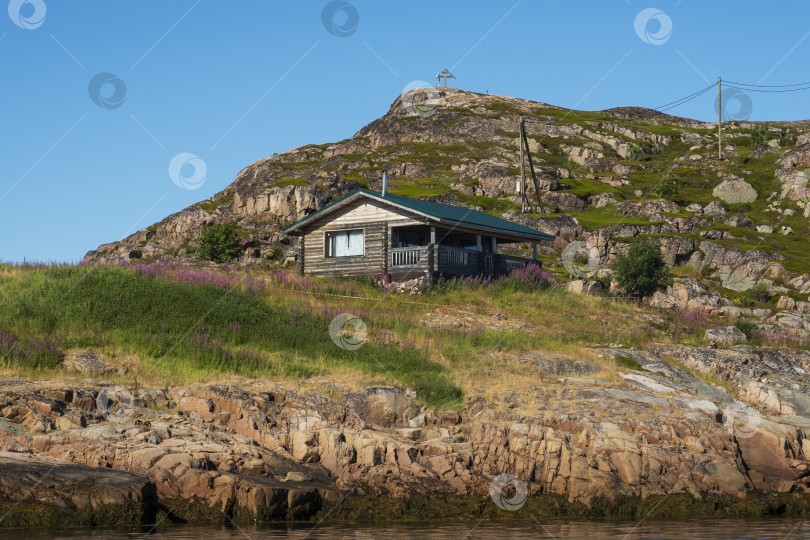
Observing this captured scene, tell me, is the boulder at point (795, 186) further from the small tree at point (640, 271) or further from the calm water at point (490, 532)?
the calm water at point (490, 532)

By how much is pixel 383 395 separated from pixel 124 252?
199 ft

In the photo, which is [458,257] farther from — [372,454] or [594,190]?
[594,190]

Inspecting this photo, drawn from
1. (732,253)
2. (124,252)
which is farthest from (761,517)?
(124,252)

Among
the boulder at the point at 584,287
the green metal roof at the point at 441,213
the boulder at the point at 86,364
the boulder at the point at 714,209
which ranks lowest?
the boulder at the point at 86,364

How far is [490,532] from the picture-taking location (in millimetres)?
13203

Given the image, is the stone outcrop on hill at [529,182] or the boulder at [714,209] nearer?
the stone outcrop on hill at [529,182]

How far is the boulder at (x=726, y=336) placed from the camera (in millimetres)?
29547

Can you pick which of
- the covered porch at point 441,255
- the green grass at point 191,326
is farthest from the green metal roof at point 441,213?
the green grass at point 191,326

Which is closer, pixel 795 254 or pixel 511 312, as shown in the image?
pixel 511 312

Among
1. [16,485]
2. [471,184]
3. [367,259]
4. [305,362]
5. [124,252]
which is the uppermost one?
[471,184]

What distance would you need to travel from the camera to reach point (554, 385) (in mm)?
21703

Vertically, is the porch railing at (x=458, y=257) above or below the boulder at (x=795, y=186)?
below

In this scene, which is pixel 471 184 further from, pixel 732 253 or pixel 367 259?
pixel 367 259

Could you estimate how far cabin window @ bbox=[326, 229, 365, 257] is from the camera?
129ft
